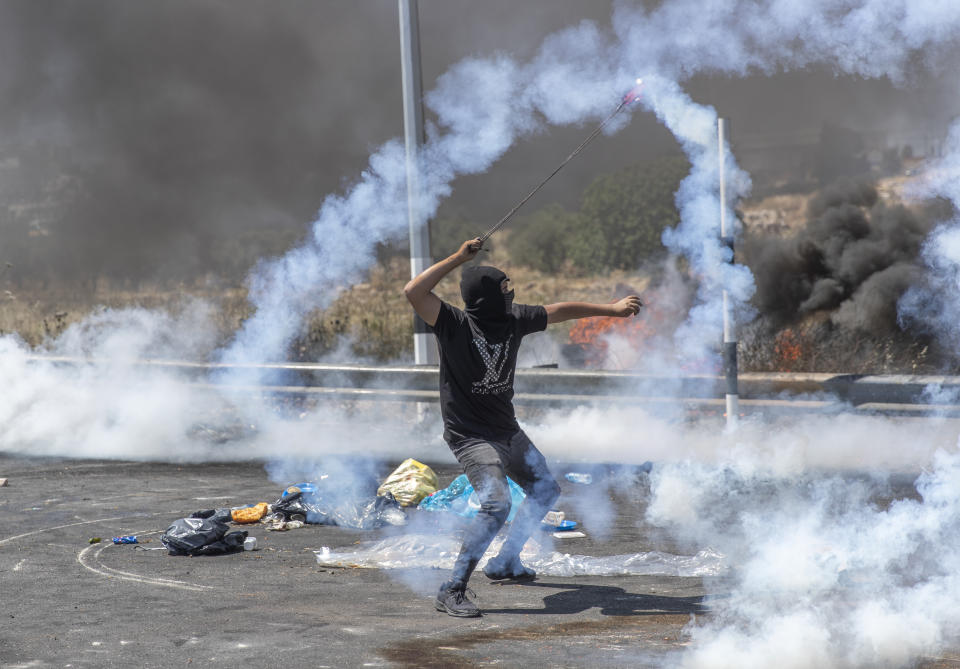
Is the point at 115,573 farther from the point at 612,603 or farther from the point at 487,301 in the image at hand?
the point at 612,603

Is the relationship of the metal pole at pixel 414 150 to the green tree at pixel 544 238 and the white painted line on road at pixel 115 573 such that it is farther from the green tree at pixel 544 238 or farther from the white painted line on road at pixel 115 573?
the green tree at pixel 544 238

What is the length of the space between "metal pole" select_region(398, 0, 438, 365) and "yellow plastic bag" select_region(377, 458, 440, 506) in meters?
3.67

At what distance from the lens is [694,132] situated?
10039mm

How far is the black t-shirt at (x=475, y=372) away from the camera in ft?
19.7

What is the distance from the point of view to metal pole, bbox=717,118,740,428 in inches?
375

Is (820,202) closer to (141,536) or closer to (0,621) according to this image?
(141,536)

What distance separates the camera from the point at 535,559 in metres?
6.62

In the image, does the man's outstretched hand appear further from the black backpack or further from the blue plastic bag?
the black backpack

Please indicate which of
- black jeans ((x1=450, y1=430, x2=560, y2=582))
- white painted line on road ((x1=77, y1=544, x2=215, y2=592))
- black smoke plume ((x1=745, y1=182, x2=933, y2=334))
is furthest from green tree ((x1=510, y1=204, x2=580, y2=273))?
black jeans ((x1=450, y1=430, x2=560, y2=582))

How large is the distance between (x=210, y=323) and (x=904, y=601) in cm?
1485

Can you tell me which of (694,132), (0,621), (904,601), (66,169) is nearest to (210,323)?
(694,132)

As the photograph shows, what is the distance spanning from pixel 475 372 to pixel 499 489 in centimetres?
64

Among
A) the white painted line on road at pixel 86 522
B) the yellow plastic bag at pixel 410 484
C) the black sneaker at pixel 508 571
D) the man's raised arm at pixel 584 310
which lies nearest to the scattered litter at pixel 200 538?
the white painted line on road at pixel 86 522

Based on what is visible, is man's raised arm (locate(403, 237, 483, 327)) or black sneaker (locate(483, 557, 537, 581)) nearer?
man's raised arm (locate(403, 237, 483, 327))
